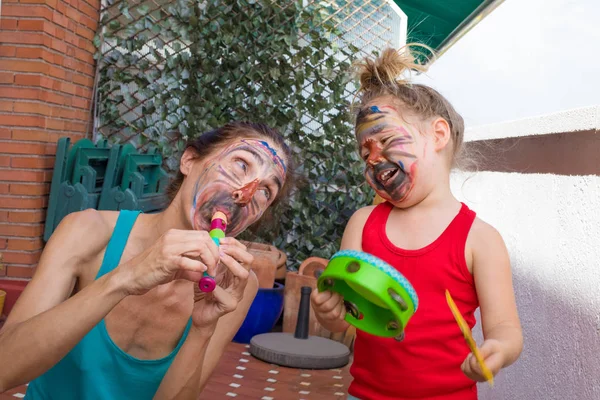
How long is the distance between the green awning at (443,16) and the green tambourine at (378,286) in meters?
3.07

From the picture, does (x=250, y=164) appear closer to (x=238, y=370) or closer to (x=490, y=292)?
(x=490, y=292)

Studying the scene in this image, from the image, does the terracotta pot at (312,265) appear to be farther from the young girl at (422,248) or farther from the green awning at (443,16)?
the young girl at (422,248)

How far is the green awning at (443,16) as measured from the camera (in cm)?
430

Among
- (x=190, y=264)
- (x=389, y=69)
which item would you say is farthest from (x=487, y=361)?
(x=389, y=69)

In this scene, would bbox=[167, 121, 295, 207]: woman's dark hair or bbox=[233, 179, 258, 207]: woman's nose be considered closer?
bbox=[233, 179, 258, 207]: woman's nose

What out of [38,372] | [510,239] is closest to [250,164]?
[38,372]

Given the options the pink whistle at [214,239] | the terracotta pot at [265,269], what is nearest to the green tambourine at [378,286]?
the pink whistle at [214,239]

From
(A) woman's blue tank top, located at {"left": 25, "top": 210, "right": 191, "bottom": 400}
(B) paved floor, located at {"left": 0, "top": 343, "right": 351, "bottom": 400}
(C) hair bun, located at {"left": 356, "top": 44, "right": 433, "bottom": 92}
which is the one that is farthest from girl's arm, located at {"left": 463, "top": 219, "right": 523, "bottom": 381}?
(B) paved floor, located at {"left": 0, "top": 343, "right": 351, "bottom": 400}

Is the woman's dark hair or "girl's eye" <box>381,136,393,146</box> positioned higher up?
"girl's eye" <box>381,136,393,146</box>

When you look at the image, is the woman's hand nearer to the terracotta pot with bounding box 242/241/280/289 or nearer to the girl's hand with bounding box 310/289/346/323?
the girl's hand with bounding box 310/289/346/323

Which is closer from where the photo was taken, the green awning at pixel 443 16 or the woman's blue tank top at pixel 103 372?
the woman's blue tank top at pixel 103 372

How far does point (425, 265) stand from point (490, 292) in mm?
195

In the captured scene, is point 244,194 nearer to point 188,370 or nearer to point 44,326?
point 188,370

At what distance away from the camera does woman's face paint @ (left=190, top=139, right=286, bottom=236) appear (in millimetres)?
1584
